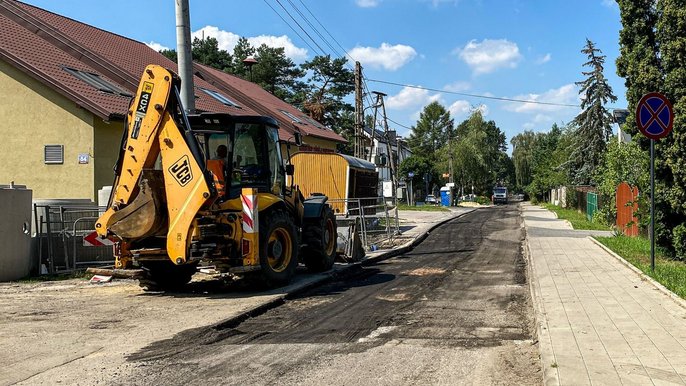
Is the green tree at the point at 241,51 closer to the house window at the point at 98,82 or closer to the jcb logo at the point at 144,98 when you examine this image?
the house window at the point at 98,82

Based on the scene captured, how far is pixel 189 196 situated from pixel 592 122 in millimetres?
43279

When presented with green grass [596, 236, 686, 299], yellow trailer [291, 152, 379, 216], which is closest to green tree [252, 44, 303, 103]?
yellow trailer [291, 152, 379, 216]

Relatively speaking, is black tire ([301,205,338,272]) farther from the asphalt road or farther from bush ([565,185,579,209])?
bush ([565,185,579,209])

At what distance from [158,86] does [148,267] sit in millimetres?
3130

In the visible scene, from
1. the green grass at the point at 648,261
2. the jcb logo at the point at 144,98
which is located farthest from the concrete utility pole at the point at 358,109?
the jcb logo at the point at 144,98

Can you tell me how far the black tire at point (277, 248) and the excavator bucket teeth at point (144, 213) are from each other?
170 cm

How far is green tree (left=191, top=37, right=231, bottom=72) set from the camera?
5566 centimetres

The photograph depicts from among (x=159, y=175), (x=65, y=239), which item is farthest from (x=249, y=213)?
(x=65, y=239)

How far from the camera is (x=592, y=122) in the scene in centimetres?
4609

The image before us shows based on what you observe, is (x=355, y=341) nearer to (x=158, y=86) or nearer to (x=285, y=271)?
(x=285, y=271)

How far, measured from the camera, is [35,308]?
8.90m

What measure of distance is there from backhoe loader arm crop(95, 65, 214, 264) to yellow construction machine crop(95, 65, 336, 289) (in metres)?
0.02

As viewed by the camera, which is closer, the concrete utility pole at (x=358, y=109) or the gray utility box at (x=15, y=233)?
the gray utility box at (x=15, y=233)

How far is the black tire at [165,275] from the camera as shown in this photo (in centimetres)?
1035
